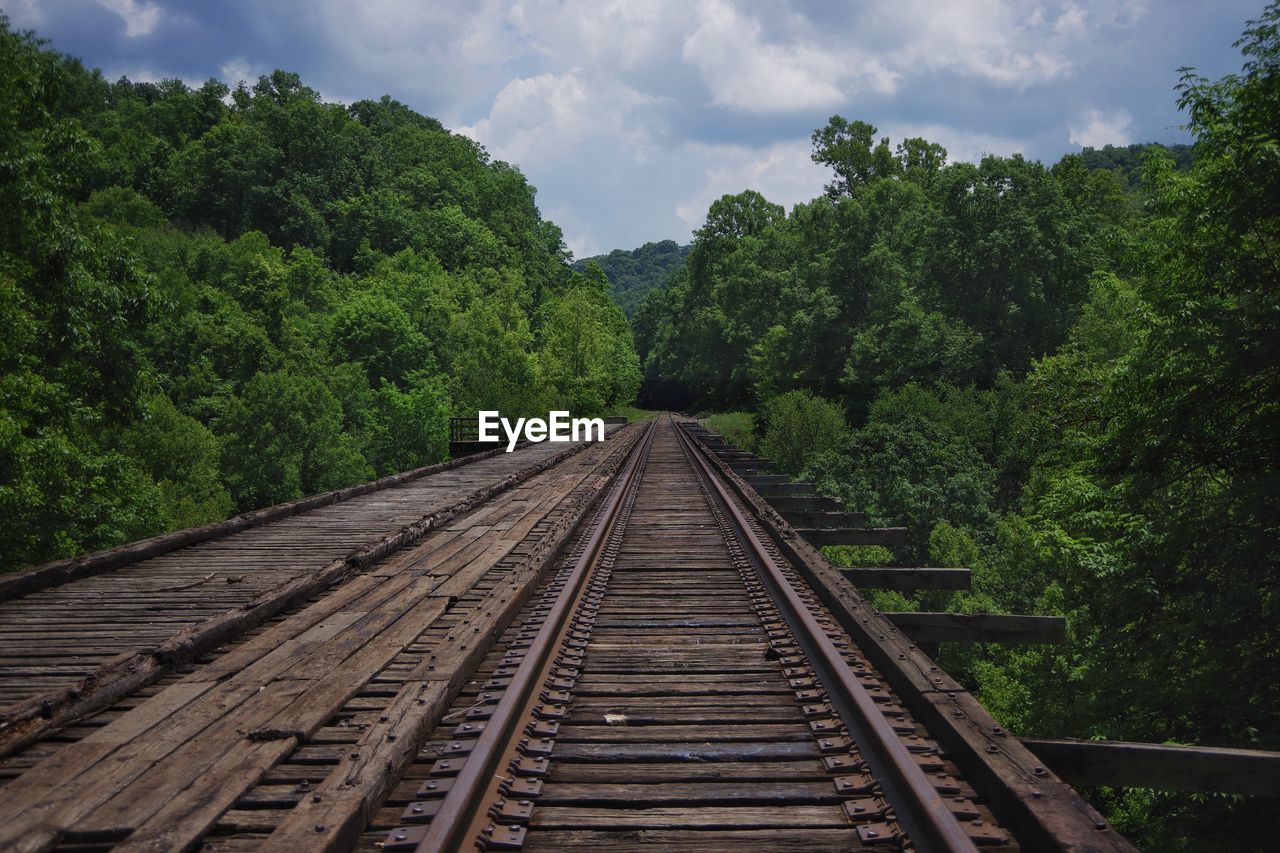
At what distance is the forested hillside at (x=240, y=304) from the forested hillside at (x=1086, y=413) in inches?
712

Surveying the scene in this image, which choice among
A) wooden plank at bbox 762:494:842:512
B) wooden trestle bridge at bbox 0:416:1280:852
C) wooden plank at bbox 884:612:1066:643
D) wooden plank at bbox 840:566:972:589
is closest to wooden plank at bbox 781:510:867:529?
wooden plank at bbox 762:494:842:512

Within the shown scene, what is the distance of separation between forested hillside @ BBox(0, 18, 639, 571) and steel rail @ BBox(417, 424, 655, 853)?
12.6 m

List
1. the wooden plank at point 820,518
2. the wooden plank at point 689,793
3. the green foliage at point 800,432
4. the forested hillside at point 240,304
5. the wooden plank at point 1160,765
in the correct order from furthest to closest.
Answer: the green foliage at point 800,432 < the forested hillside at point 240,304 < the wooden plank at point 820,518 < the wooden plank at point 1160,765 < the wooden plank at point 689,793

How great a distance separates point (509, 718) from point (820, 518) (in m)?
11.1

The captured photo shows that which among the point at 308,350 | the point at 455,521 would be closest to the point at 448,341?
the point at 308,350

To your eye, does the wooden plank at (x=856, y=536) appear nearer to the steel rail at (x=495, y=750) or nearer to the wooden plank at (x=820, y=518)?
the wooden plank at (x=820, y=518)

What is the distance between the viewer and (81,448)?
19656 millimetres

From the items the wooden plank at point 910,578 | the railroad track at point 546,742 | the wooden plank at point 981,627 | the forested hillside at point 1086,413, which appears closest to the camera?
the railroad track at point 546,742

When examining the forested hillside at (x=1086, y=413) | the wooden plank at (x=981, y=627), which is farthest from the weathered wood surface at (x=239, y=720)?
the forested hillside at (x=1086, y=413)

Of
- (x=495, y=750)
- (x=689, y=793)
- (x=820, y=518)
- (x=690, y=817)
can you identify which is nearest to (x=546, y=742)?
(x=495, y=750)

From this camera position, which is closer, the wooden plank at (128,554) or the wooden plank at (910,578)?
the wooden plank at (128,554)

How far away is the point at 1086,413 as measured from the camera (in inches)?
912

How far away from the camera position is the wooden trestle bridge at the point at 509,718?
3086 millimetres

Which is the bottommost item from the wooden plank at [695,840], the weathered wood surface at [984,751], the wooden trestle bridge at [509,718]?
the wooden plank at [695,840]
